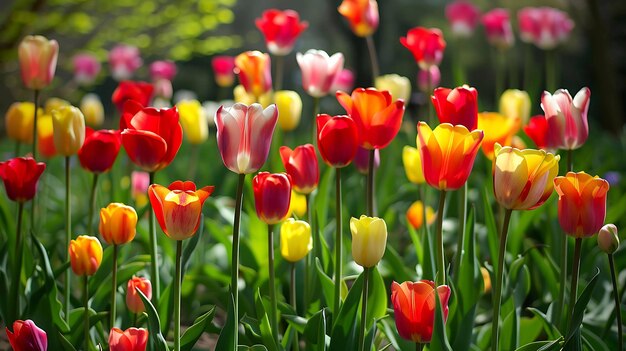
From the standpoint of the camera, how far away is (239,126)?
1144mm

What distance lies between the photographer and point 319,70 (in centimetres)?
175

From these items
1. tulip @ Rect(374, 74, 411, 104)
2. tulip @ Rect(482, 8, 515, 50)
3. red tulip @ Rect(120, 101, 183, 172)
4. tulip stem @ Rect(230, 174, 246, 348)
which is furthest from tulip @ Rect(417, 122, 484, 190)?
tulip @ Rect(482, 8, 515, 50)

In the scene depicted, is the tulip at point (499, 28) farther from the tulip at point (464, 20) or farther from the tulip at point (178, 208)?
the tulip at point (178, 208)

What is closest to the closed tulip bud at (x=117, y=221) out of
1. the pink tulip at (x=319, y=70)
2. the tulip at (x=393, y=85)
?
the pink tulip at (x=319, y=70)

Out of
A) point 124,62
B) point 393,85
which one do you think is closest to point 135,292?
point 393,85

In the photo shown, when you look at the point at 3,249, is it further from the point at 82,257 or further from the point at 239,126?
the point at 239,126

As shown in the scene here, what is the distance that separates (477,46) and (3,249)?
895 centimetres

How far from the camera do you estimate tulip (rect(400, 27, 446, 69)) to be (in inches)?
75.1

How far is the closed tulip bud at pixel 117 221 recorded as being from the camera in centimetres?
132

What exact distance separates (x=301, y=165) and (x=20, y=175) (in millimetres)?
529

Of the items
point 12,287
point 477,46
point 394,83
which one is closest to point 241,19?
point 477,46

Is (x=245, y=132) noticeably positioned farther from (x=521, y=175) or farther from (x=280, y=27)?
(x=280, y=27)

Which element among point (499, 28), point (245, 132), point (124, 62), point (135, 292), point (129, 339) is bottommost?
point (124, 62)

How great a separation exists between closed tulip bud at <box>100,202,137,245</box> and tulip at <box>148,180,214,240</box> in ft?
0.66
